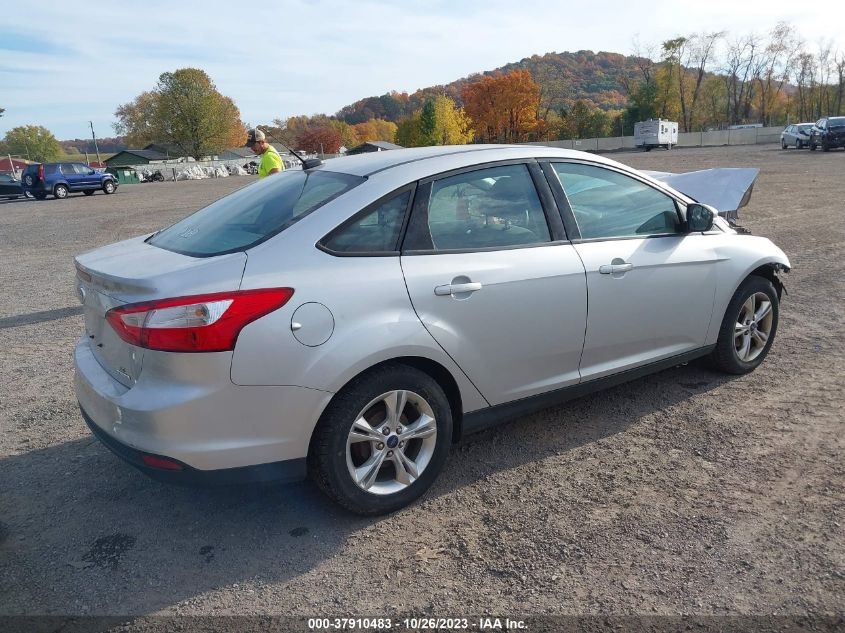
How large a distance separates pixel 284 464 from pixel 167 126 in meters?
99.8

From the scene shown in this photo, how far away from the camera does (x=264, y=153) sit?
792 centimetres

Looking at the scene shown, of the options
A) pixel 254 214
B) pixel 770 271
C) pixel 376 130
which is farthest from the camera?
pixel 376 130

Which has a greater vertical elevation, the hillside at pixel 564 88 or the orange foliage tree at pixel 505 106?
the hillside at pixel 564 88

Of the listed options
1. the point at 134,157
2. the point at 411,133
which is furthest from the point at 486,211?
the point at 134,157

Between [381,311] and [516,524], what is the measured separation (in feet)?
3.85

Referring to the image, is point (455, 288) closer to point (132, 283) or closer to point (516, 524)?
point (516, 524)

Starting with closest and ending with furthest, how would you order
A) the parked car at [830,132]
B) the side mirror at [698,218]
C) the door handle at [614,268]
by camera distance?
the door handle at [614,268] < the side mirror at [698,218] < the parked car at [830,132]

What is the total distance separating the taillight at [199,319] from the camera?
2.72 meters

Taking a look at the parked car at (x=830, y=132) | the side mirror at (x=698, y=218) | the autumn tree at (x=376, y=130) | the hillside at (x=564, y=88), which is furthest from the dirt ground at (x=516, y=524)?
the autumn tree at (x=376, y=130)

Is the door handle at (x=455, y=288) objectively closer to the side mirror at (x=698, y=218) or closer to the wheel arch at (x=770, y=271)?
the side mirror at (x=698, y=218)

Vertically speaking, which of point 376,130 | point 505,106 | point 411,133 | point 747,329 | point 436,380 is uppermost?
point 505,106

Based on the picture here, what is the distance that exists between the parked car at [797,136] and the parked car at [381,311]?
43255 mm

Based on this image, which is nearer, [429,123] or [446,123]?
[429,123]

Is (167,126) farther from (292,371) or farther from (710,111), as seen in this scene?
(292,371)
